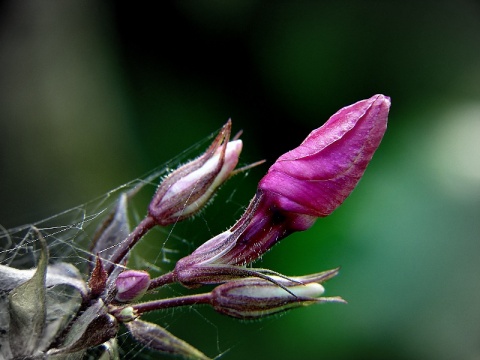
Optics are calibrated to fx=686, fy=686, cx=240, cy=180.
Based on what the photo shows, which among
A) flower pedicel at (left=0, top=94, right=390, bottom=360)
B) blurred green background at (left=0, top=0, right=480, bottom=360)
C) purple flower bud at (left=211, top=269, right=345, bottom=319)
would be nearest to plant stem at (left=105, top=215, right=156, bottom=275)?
flower pedicel at (left=0, top=94, right=390, bottom=360)

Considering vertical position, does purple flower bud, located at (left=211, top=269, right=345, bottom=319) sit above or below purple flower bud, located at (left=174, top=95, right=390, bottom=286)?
below

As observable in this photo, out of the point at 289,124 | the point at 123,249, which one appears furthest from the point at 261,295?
the point at 289,124

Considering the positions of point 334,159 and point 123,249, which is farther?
point 123,249

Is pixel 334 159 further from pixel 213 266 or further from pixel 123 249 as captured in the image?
pixel 123 249

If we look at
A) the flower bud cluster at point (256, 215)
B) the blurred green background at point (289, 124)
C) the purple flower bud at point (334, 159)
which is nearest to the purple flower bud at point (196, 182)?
the flower bud cluster at point (256, 215)

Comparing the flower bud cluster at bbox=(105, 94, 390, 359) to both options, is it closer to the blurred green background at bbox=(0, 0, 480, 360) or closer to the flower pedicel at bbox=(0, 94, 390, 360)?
the flower pedicel at bbox=(0, 94, 390, 360)

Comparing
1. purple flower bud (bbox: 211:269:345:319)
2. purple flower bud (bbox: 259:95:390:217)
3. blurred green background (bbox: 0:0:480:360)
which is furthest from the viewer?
blurred green background (bbox: 0:0:480:360)

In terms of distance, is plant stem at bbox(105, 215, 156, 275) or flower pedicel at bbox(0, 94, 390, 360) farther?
plant stem at bbox(105, 215, 156, 275)
